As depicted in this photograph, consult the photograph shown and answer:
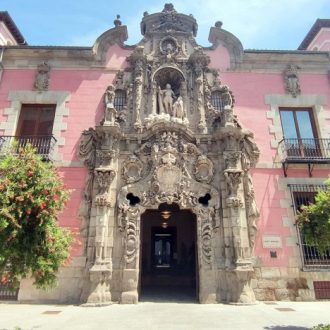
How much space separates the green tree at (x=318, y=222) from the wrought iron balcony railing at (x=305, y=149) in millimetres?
5303

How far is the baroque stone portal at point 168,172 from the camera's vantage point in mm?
9680

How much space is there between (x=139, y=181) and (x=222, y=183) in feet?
10.5

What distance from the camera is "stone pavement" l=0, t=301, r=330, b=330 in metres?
6.39

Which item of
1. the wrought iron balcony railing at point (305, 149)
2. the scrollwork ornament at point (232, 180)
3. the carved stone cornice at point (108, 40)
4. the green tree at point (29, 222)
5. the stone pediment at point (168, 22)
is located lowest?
the green tree at point (29, 222)

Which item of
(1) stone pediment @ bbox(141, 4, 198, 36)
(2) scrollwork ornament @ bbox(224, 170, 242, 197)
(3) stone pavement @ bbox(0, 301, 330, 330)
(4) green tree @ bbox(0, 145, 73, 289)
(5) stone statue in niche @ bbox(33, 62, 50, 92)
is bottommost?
(3) stone pavement @ bbox(0, 301, 330, 330)

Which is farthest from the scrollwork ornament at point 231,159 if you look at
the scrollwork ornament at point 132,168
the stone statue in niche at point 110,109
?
the stone statue in niche at point 110,109

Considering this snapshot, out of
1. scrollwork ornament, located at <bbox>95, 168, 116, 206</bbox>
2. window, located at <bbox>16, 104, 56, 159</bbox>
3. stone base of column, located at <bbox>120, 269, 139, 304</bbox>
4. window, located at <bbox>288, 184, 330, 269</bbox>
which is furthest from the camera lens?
window, located at <bbox>16, 104, 56, 159</bbox>

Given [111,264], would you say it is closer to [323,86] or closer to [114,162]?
[114,162]

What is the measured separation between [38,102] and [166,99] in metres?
5.68

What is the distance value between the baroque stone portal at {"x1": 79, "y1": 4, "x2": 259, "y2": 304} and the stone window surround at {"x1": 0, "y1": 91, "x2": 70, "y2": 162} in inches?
48.5

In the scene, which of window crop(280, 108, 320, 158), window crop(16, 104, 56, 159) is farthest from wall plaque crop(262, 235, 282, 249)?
window crop(16, 104, 56, 159)

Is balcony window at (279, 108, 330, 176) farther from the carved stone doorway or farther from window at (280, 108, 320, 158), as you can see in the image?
the carved stone doorway

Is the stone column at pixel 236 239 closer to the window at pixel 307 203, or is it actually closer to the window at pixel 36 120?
the window at pixel 307 203

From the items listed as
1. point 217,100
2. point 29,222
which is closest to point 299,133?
point 217,100
